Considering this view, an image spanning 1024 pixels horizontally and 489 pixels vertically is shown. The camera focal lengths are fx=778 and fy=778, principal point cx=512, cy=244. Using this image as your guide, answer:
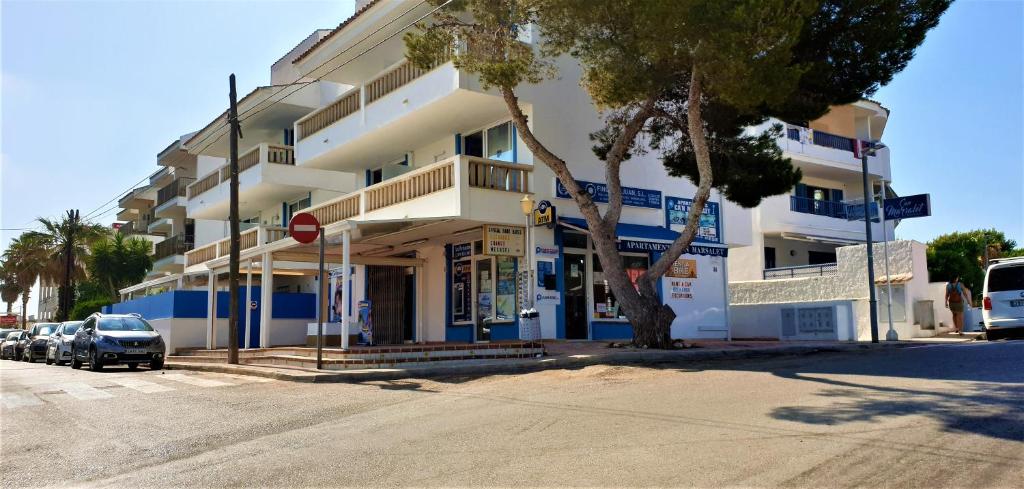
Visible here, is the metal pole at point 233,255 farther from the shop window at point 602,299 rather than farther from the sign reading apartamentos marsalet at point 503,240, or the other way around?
the shop window at point 602,299

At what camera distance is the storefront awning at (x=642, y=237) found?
779 inches

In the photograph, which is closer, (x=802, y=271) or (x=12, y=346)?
(x=802, y=271)

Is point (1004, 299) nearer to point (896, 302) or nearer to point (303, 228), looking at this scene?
point (896, 302)

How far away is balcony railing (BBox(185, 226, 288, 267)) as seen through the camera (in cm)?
2505

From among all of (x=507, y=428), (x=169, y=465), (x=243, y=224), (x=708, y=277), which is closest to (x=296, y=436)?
(x=169, y=465)

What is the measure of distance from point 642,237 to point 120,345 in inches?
534

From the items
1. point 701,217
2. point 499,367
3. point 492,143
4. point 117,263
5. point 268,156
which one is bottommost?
point 499,367

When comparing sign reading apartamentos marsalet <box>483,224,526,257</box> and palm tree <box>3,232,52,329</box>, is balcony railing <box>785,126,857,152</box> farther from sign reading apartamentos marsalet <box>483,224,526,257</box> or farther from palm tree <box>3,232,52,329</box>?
palm tree <box>3,232,52,329</box>

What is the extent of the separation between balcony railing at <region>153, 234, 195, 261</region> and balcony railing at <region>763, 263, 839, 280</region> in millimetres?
30719

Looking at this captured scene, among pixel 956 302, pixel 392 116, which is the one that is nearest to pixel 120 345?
pixel 392 116

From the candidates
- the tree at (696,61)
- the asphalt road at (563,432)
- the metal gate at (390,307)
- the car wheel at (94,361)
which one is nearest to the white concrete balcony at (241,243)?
the metal gate at (390,307)

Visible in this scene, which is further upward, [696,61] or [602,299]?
[696,61]

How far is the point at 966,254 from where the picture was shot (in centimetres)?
3841

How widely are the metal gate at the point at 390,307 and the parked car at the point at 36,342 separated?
12399 millimetres
